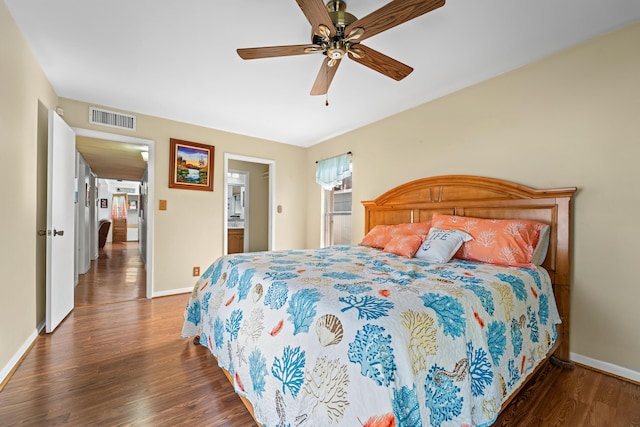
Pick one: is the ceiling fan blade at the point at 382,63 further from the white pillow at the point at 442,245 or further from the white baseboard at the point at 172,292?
the white baseboard at the point at 172,292

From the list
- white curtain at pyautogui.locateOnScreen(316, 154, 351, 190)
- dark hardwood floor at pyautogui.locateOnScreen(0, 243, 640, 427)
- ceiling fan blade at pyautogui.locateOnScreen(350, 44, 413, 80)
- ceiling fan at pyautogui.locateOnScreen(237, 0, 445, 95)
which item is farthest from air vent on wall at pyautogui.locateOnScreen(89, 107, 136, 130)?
ceiling fan blade at pyautogui.locateOnScreen(350, 44, 413, 80)

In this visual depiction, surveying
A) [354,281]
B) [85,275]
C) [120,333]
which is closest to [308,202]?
[120,333]

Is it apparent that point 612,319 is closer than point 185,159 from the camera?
Yes

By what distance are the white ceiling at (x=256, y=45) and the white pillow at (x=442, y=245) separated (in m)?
1.47

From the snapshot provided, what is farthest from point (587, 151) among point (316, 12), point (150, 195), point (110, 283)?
point (110, 283)

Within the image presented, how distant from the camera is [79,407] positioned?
1480 millimetres

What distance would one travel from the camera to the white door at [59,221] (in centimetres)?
239

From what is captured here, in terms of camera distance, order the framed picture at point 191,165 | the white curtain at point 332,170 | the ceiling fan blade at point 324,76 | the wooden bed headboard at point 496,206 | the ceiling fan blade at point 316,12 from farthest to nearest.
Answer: the white curtain at point 332,170 → the framed picture at point 191,165 → the wooden bed headboard at point 496,206 → the ceiling fan blade at point 324,76 → the ceiling fan blade at point 316,12

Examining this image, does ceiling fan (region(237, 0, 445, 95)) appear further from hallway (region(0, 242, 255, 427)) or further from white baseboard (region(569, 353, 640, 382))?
white baseboard (region(569, 353, 640, 382))

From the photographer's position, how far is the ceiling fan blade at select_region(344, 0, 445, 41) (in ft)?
4.56

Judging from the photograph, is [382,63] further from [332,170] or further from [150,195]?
[150,195]

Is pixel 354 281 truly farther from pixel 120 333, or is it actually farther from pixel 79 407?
pixel 120 333

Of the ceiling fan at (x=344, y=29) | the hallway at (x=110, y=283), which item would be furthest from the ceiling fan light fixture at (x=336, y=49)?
the hallway at (x=110, y=283)

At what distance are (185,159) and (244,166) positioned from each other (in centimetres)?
208
